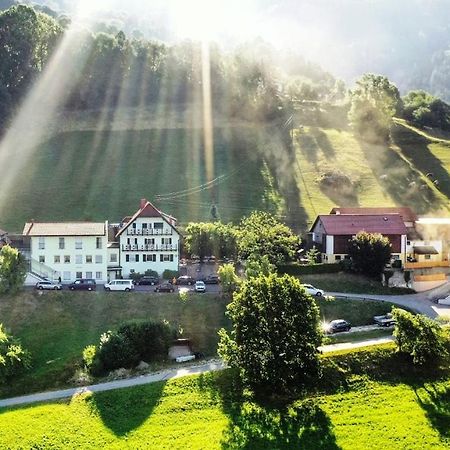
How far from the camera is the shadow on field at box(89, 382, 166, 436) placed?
36.5 meters

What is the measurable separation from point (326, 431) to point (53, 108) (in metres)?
88.9

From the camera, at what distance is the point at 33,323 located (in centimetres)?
4981

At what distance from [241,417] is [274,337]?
234 inches

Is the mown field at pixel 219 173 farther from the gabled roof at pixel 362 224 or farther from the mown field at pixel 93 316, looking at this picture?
the mown field at pixel 93 316

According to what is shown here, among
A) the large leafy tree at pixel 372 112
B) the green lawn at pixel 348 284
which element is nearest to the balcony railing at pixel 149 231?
the green lawn at pixel 348 284

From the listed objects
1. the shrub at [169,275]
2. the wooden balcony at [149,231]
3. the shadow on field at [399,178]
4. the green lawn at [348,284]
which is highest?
the shadow on field at [399,178]

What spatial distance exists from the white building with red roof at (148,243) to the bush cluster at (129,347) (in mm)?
14775

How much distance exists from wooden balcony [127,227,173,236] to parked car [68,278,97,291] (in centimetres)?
736

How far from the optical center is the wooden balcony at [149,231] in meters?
61.9

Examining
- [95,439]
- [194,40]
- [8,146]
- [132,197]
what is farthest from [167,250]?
[194,40]

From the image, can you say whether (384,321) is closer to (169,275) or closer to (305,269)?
(305,269)

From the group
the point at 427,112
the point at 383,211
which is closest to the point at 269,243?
the point at 383,211

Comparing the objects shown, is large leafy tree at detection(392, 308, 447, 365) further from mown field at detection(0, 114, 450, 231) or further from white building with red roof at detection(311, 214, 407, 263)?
mown field at detection(0, 114, 450, 231)

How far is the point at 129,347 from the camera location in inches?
1751
